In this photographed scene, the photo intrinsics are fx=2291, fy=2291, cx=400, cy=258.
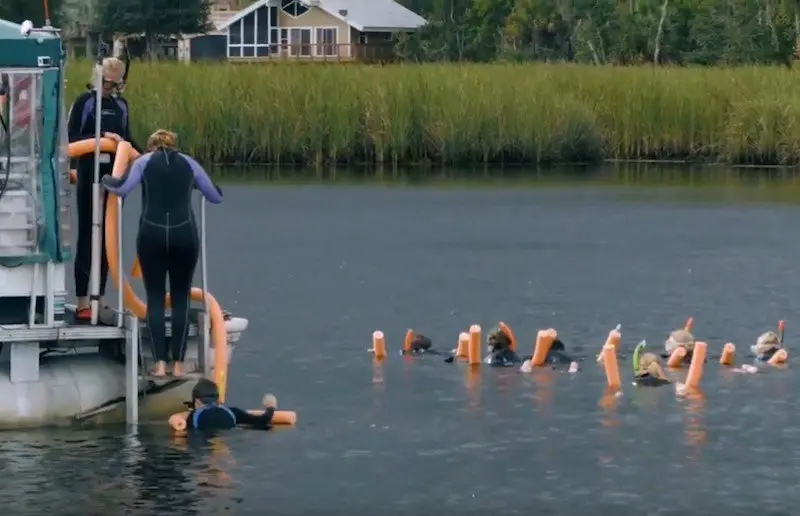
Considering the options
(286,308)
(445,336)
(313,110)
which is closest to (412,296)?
(286,308)

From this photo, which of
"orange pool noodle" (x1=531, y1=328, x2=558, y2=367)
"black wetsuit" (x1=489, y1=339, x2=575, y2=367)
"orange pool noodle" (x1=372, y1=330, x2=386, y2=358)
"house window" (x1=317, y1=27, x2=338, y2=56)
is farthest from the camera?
"house window" (x1=317, y1=27, x2=338, y2=56)

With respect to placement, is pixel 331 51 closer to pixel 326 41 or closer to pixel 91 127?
pixel 326 41

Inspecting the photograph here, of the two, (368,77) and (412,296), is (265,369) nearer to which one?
(412,296)

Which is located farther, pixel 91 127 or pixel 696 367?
pixel 696 367

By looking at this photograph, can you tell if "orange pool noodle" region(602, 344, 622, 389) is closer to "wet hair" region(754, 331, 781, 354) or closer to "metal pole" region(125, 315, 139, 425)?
"wet hair" region(754, 331, 781, 354)

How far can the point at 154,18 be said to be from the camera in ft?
336

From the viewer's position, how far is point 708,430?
18.3 m

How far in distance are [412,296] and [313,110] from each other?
23.4 metres

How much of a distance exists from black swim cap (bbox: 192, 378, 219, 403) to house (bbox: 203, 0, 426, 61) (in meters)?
98.3

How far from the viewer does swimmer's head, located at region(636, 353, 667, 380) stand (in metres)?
20.5

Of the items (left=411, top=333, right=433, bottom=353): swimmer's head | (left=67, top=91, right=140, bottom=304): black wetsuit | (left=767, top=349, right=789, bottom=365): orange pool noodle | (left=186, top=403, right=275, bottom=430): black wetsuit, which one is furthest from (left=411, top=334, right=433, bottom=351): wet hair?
(left=67, top=91, right=140, bottom=304): black wetsuit

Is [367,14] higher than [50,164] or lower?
higher

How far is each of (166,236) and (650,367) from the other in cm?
505

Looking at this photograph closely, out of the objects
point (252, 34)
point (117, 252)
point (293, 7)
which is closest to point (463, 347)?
point (117, 252)
